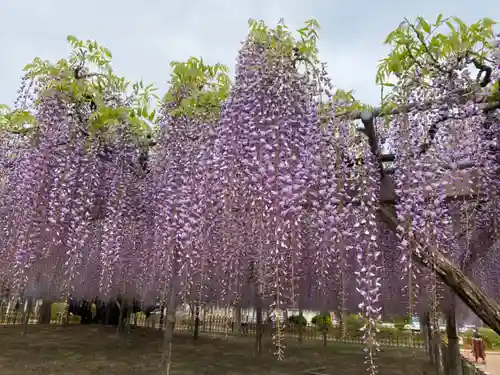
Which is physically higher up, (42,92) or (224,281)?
(42,92)

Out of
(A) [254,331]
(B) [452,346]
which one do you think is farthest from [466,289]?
(A) [254,331]

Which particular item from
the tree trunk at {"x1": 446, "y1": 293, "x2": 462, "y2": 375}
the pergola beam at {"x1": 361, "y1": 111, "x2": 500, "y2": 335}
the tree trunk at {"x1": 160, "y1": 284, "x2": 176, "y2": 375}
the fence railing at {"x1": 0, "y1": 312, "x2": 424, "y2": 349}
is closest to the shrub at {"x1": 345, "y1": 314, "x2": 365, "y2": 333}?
the pergola beam at {"x1": 361, "y1": 111, "x2": 500, "y2": 335}

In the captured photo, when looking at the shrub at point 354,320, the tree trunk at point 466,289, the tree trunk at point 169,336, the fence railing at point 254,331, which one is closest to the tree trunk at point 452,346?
the shrub at point 354,320

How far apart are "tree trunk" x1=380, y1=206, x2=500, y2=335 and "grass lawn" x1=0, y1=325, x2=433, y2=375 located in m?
8.00

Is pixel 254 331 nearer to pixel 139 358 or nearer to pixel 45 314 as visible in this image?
pixel 45 314

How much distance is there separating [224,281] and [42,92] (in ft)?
12.3

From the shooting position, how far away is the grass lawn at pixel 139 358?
10352 mm

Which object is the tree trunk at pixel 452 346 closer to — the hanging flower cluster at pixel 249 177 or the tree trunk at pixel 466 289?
the hanging flower cluster at pixel 249 177

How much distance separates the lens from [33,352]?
12031mm

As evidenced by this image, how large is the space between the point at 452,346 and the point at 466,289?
18.8 feet

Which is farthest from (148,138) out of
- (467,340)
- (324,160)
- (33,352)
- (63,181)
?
(467,340)

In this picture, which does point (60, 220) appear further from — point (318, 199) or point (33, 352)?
point (33, 352)

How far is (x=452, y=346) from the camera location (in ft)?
28.2

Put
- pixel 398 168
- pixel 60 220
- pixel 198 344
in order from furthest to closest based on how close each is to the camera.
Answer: pixel 198 344 < pixel 60 220 < pixel 398 168
